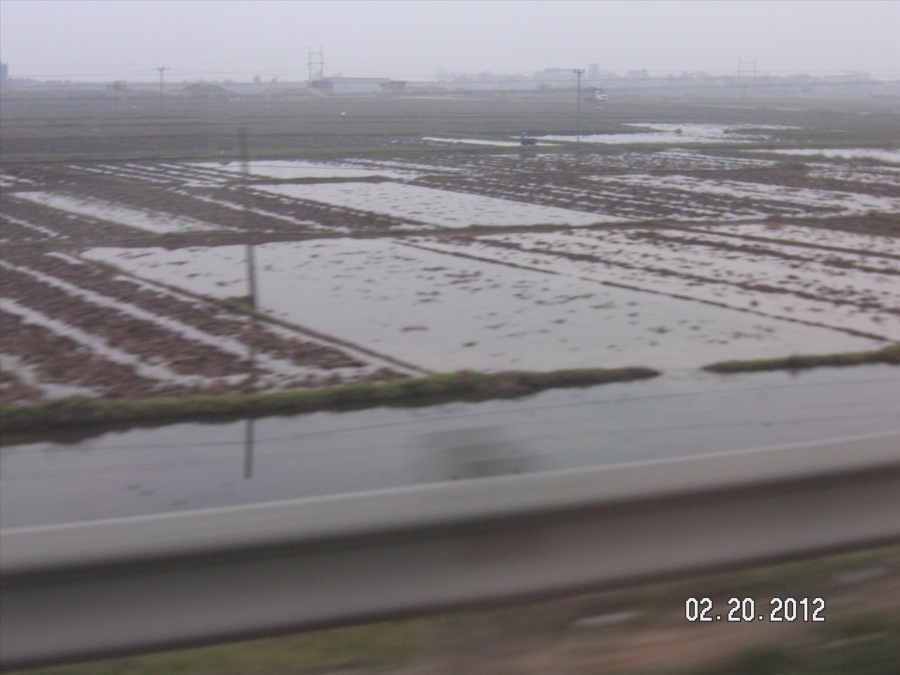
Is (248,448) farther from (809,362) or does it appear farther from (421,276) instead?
(421,276)

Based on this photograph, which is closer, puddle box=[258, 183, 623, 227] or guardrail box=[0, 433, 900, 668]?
guardrail box=[0, 433, 900, 668]

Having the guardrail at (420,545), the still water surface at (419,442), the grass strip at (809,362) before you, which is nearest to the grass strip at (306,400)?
the still water surface at (419,442)

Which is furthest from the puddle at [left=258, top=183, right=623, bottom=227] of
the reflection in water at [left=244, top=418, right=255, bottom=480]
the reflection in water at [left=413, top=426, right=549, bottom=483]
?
the reflection in water at [left=413, top=426, right=549, bottom=483]

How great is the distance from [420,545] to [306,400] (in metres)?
5.83

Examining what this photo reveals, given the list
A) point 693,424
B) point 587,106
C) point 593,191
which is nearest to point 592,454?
point 693,424

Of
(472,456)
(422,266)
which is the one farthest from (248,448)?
(422,266)

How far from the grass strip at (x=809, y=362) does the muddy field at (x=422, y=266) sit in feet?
1.12

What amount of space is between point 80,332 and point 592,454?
265 inches

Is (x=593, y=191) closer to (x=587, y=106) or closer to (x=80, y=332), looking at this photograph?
(x=80, y=332)

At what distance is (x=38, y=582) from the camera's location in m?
3.11

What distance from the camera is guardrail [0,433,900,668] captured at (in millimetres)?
3150

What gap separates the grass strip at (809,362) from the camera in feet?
33.2

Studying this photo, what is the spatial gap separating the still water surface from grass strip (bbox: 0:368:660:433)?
0.20 metres

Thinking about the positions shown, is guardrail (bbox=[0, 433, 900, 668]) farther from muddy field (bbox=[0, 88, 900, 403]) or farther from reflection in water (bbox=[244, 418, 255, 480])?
muddy field (bbox=[0, 88, 900, 403])
